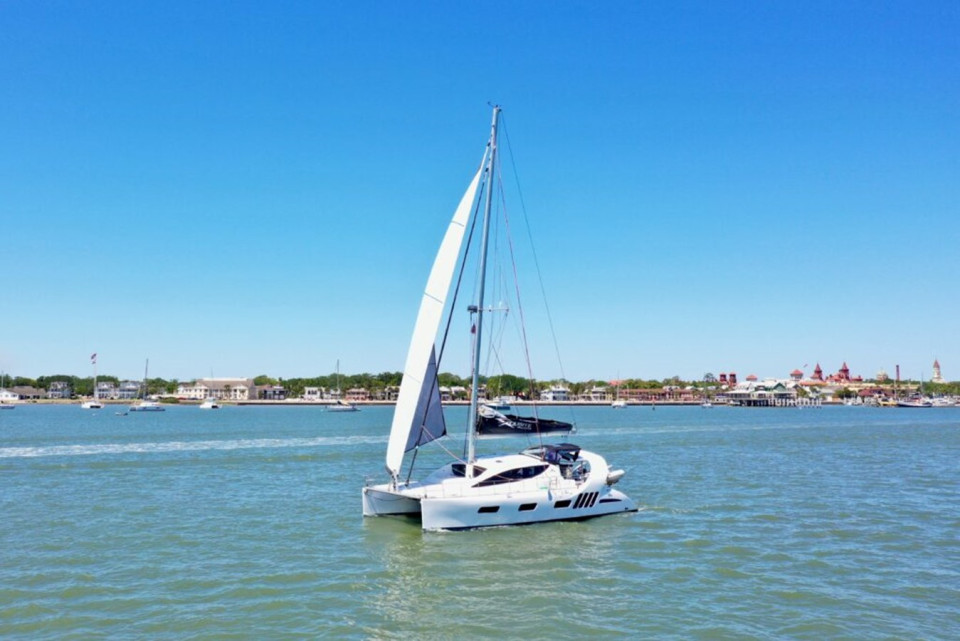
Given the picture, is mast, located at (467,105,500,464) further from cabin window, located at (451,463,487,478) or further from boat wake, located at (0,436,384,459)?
boat wake, located at (0,436,384,459)

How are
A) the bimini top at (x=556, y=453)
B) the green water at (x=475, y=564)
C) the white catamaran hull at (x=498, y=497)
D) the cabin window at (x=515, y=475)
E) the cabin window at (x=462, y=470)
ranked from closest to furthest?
the green water at (x=475, y=564)
the white catamaran hull at (x=498, y=497)
the cabin window at (x=515, y=475)
the cabin window at (x=462, y=470)
the bimini top at (x=556, y=453)

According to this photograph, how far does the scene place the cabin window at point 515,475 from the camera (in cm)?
2859

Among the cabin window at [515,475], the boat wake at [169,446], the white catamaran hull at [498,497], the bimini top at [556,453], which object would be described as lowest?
the boat wake at [169,446]

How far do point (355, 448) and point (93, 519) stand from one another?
38.4m

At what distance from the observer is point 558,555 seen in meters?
24.5

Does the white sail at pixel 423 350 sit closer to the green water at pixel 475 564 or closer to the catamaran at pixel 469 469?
the catamaran at pixel 469 469

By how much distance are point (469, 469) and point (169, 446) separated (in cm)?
5225

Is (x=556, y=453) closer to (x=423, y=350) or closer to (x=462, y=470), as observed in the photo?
(x=462, y=470)

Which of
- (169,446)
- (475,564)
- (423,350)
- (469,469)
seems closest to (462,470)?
(469,469)

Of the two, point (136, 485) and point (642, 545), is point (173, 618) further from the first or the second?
point (136, 485)

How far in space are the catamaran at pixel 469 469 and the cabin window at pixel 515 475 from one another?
4 cm

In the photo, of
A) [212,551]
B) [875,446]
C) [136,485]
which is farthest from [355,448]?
[875,446]

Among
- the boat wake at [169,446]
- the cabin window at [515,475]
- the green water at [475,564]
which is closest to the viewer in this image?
the green water at [475,564]

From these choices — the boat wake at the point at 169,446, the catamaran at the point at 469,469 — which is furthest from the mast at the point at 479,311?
the boat wake at the point at 169,446
